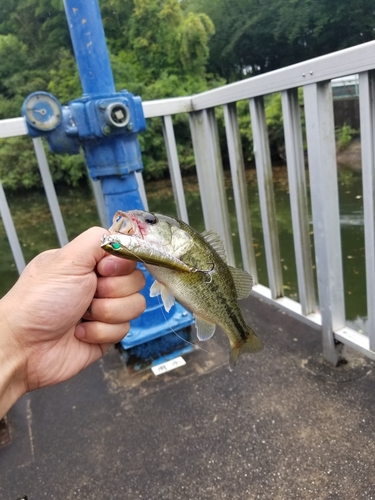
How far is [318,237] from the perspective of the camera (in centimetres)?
206

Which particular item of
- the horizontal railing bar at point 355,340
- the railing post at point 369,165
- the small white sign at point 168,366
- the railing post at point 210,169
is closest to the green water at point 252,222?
the horizontal railing bar at point 355,340

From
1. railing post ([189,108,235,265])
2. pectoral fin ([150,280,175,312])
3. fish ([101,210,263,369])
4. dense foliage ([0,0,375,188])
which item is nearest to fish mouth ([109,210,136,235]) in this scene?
fish ([101,210,263,369])

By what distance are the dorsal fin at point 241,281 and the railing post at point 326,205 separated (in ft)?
3.53

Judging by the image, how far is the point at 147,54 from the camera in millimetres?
18281

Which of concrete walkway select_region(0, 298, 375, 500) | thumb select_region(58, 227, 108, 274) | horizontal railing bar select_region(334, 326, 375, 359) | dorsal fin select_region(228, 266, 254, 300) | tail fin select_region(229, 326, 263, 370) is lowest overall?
concrete walkway select_region(0, 298, 375, 500)

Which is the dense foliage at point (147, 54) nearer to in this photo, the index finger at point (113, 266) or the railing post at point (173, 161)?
the railing post at point (173, 161)

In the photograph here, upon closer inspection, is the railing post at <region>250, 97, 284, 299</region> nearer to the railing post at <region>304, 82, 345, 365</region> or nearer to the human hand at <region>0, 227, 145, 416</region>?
the railing post at <region>304, 82, 345, 365</region>

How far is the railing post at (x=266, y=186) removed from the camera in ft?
7.59

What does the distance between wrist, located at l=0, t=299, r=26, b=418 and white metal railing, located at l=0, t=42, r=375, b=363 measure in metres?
1.39

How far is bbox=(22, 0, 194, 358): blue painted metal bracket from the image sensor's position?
1.87 m

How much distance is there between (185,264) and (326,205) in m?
1.32

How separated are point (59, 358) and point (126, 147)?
1.08 meters

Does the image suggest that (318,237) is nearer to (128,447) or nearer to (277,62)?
(128,447)

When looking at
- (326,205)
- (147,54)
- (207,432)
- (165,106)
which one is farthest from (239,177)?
(147,54)
